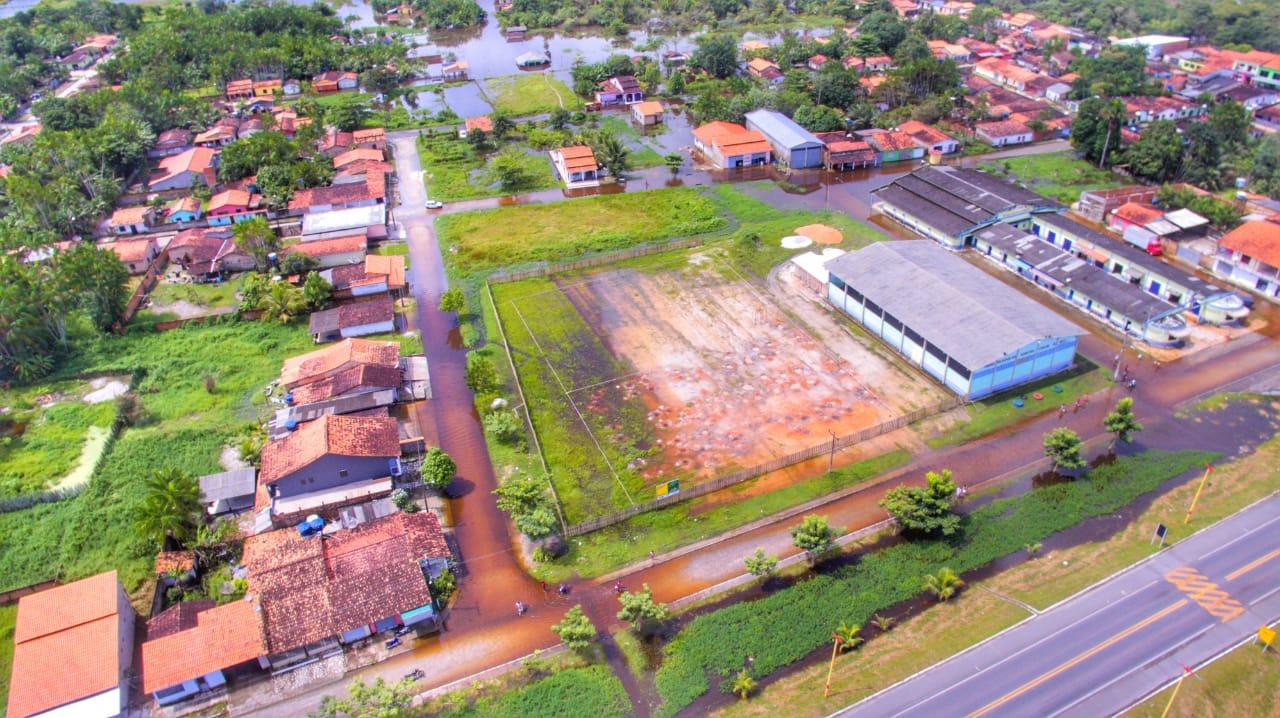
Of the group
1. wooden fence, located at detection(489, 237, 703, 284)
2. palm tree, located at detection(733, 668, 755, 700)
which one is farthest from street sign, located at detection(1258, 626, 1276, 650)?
wooden fence, located at detection(489, 237, 703, 284)

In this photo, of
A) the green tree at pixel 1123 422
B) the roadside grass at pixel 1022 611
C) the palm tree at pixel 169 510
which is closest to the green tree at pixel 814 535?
the roadside grass at pixel 1022 611

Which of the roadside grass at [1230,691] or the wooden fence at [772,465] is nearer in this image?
the roadside grass at [1230,691]

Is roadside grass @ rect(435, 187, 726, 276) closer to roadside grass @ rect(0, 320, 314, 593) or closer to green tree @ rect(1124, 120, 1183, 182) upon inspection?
roadside grass @ rect(0, 320, 314, 593)

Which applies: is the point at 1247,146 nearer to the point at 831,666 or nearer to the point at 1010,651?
the point at 1010,651

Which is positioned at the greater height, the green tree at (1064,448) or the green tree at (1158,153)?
the green tree at (1158,153)

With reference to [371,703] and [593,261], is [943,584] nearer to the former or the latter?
→ [371,703]

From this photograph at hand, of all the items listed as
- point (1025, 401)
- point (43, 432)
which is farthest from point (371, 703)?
point (1025, 401)

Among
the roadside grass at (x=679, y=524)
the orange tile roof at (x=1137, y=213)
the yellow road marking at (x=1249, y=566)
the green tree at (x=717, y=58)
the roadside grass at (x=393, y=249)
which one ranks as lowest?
the yellow road marking at (x=1249, y=566)

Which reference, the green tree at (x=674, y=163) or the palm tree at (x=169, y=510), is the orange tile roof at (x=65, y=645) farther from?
the green tree at (x=674, y=163)

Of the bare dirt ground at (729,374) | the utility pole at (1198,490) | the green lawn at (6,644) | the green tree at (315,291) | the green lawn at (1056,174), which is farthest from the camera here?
the green lawn at (1056,174)
